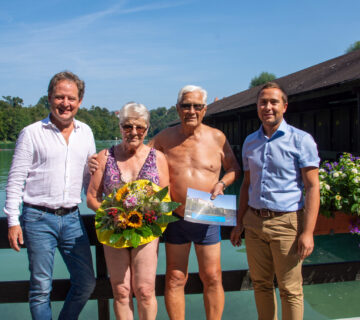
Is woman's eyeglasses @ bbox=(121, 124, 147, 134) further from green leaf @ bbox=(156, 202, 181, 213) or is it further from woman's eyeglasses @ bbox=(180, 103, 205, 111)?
green leaf @ bbox=(156, 202, 181, 213)

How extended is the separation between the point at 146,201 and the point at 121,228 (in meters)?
0.22

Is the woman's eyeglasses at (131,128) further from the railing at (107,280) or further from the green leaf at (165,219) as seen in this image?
the railing at (107,280)

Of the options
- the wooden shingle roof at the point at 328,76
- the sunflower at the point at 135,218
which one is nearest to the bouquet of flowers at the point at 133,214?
the sunflower at the point at 135,218

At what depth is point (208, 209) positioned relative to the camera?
98.7 inches

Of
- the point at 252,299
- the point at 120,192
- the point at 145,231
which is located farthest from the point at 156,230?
the point at 252,299

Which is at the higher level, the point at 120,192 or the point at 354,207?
the point at 120,192

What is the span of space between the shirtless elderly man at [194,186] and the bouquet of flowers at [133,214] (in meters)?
0.37

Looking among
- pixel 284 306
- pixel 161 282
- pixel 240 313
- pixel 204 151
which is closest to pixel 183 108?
pixel 204 151

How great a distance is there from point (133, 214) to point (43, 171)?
2.19 ft

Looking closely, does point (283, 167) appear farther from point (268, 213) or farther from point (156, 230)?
point (156, 230)

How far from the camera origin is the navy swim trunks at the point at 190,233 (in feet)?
8.56

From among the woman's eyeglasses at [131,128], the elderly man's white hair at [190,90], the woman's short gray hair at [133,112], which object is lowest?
the woman's eyeglasses at [131,128]

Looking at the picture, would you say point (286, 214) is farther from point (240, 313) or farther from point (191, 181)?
point (240, 313)

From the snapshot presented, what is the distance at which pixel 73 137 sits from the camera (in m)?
2.51
